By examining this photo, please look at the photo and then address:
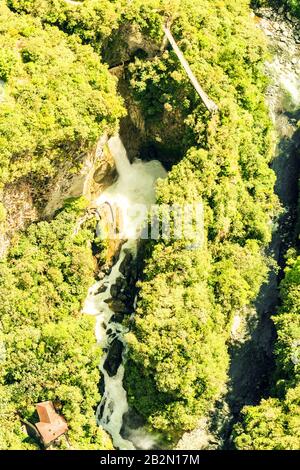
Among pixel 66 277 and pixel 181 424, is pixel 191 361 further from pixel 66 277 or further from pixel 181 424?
pixel 66 277

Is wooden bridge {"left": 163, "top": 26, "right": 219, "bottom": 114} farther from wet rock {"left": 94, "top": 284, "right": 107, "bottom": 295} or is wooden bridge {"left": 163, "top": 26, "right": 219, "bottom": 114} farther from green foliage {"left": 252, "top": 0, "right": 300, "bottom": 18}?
wet rock {"left": 94, "top": 284, "right": 107, "bottom": 295}

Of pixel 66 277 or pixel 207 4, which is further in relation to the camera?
pixel 207 4

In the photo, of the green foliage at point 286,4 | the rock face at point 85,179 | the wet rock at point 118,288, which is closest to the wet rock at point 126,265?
the wet rock at point 118,288

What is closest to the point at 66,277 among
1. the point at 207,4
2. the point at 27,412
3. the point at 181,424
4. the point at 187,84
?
the point at 27,412

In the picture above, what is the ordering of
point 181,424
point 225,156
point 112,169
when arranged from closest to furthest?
point 181,424 < point 225,156 < point 112,169

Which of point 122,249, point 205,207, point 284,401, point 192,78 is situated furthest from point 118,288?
point 192,78

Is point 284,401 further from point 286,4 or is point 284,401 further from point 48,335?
point 286,4
